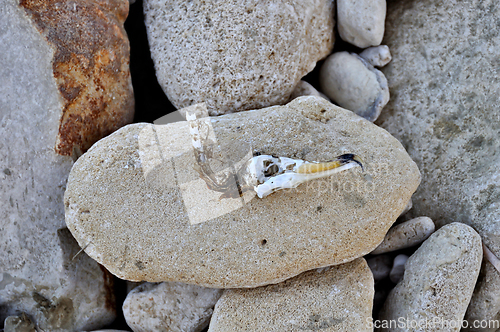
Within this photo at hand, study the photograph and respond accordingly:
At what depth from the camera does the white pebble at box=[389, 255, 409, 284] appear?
2400mm

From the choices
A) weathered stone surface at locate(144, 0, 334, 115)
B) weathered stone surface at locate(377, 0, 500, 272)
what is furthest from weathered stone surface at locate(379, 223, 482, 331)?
weathered stone surface at locate(144, 0, 334, 115)

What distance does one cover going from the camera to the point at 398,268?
241cm

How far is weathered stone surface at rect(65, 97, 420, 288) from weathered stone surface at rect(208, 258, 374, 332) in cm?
14

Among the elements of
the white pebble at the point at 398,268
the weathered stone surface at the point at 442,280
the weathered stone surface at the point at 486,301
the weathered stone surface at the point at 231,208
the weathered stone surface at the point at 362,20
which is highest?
the weathered stone surface at the point at 362,20

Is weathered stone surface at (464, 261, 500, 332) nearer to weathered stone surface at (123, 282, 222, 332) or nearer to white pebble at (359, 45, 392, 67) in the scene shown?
white pebble at (359, 45, 392, 67)

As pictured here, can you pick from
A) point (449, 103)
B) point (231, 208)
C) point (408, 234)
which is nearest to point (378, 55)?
point (449, 103)

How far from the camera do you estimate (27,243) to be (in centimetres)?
236

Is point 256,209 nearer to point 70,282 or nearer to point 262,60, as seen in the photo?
point 262,60

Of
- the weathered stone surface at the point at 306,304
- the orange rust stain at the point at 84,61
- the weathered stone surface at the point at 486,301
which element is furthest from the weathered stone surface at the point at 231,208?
the weathered stone surface at the point at 486,301

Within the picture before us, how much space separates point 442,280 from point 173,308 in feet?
4.83

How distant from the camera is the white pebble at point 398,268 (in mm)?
2400

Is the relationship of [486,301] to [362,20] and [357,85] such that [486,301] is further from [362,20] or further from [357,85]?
[362,20]

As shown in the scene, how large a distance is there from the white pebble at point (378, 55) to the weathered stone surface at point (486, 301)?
1.37m

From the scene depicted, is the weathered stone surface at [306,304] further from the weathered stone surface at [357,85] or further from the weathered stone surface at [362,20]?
the weathered stone surface at [362,20]
